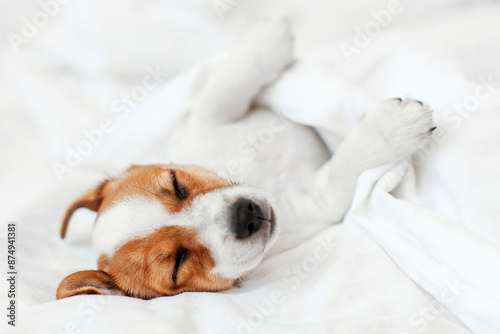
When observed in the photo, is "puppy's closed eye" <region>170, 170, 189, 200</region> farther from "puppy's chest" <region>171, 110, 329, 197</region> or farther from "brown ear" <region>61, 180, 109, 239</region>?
"brown ear" <region>61, 180, 109, 239</region>

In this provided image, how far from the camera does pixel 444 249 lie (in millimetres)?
1196

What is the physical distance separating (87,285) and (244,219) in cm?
55

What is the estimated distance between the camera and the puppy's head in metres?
1.40

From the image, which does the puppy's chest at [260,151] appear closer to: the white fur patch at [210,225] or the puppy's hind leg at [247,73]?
the puppy's hind leg at [247,73]

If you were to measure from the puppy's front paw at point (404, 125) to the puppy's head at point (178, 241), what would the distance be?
1.56 ft

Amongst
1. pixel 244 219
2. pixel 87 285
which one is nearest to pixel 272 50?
pixel 244 219

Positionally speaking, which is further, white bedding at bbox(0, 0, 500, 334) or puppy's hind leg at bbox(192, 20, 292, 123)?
puppy's hind leg at bbox(192, 20, 292, 123)

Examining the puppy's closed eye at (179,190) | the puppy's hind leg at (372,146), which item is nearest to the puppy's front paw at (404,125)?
the puppy's hind leg at (372,146)

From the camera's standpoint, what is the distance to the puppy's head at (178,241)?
1.40 meters

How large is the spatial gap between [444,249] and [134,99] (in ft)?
6.69

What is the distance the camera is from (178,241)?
1.43m

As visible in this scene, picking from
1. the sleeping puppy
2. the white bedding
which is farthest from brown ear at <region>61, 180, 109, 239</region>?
the white bedding

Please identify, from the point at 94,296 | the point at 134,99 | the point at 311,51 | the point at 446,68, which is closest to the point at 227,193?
the point at 94,296

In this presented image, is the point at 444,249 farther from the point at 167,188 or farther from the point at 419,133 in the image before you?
the point at 167,188
